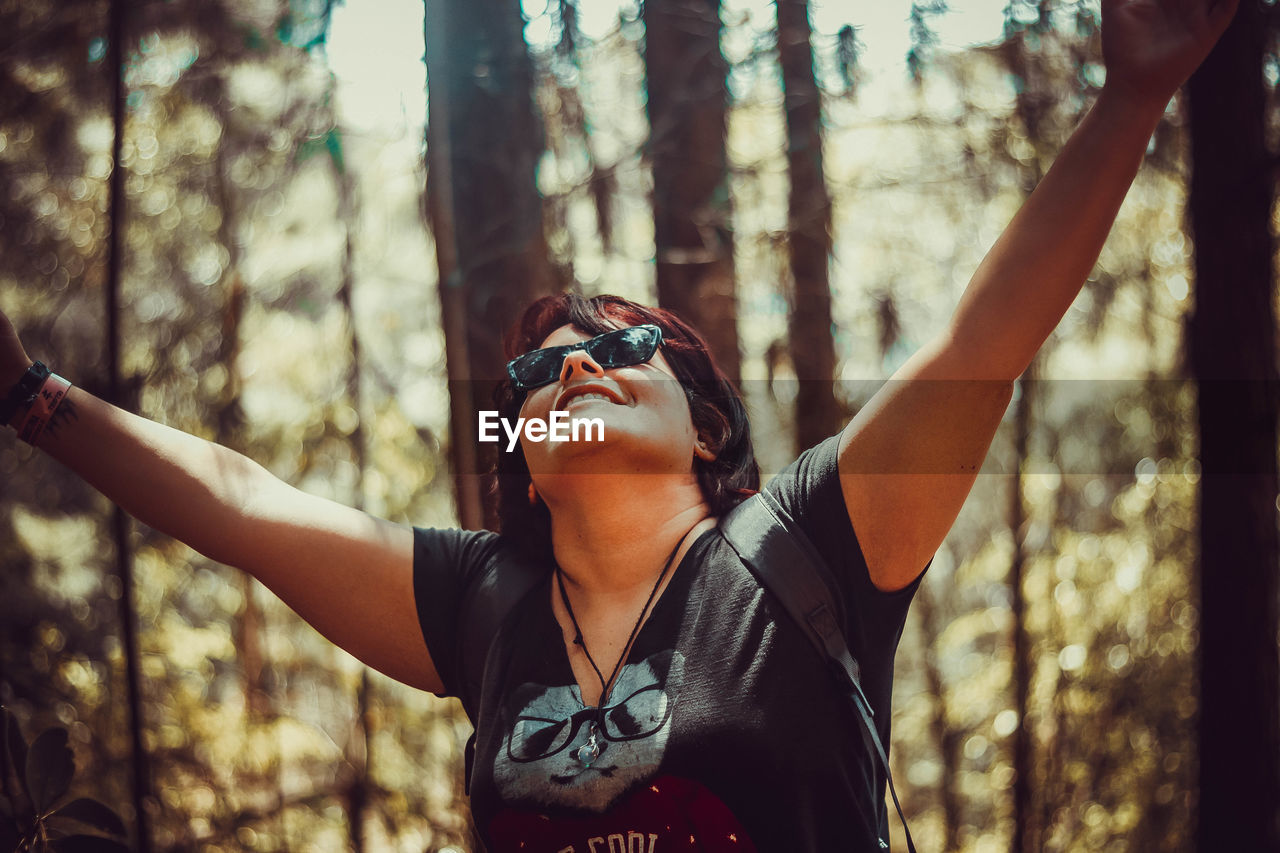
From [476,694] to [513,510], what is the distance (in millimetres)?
372

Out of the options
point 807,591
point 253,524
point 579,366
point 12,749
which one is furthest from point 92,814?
point 807,591

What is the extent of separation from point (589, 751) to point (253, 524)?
2.63 feet

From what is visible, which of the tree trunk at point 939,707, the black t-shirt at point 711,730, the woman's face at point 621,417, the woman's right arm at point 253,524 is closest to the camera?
the black t-shirt at point 711,730

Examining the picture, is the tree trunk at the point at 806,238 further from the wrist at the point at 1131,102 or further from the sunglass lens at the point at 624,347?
the wrist at the point at 1131,102

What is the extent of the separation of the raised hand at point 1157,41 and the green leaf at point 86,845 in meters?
2.47

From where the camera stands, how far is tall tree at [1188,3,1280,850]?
203cm

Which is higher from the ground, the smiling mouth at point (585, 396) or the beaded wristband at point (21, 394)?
the beaded wristband at point (21, 394)

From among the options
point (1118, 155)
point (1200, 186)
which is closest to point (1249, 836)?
point (1200, 186)

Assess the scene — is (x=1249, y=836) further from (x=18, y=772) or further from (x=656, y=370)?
(x=18, y=772)

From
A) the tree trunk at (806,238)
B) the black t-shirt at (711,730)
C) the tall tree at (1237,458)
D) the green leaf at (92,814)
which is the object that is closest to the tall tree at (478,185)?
the tree trunk at (806,238)

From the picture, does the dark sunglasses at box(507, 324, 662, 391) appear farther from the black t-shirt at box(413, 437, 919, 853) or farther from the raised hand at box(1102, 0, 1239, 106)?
the raised hand at box(1102, 0, 1239, 106)

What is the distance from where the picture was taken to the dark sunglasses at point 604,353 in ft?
5.21

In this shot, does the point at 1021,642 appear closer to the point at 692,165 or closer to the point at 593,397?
the point at 593,397

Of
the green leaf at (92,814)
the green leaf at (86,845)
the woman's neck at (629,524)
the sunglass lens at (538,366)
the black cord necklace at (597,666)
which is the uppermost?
the sunglass lens at (538,366)
